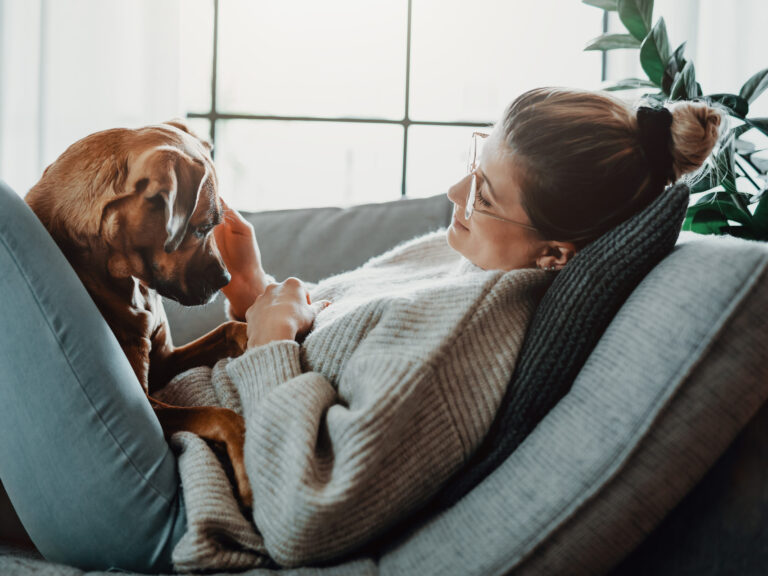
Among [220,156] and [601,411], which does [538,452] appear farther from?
[220,156]

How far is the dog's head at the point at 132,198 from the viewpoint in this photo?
1044 mm

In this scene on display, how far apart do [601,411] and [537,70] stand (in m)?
2.56

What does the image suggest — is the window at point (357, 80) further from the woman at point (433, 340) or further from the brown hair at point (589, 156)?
the brown hair at point (589, 156)

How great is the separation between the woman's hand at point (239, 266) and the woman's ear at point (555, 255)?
1.94 ft

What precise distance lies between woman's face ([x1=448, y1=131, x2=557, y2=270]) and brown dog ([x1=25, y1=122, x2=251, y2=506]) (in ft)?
1.55

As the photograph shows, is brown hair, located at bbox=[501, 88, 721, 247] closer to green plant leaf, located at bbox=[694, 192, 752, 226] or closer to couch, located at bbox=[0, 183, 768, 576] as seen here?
couch, located at bbox=[0, 183, 768, 576]

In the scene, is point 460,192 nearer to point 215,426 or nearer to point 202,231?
point 202,231

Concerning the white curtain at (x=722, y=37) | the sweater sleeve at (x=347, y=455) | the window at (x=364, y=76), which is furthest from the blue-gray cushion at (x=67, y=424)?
the white curtain at (x=722, y=37)

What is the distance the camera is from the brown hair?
103 cm

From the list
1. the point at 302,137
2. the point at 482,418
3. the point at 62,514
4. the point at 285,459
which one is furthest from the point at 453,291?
the point at 302,137

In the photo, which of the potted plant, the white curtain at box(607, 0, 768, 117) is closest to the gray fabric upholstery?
the potted plant

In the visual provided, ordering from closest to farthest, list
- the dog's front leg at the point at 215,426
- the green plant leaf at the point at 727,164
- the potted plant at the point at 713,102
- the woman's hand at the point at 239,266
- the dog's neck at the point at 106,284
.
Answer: the dog's front leg at the point at 215,426 < the dog's neck at the point at 106,284 < the woman's hand at the point at 239,266 < the green plant leaf at the point at 727,164 < the potted plant at the point at 713,102

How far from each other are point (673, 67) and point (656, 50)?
0.07 metres

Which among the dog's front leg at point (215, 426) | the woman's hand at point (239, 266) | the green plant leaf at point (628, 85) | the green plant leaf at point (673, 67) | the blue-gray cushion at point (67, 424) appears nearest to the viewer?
the blue-gray cushion at point (67, 424)
